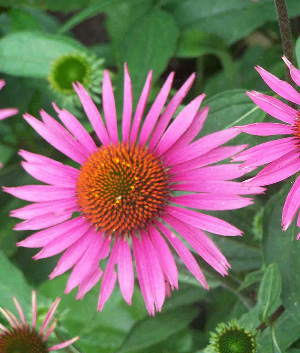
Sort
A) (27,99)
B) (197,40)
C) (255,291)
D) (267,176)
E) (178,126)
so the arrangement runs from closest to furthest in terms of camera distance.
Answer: (267,176), (178,126), (255,291), (197,40), (27,99)

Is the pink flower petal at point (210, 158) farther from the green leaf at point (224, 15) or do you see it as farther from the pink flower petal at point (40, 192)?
the green leaf at point (224, 15)

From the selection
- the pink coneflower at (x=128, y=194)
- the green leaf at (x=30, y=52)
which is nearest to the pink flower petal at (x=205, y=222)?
the pink coneflower at (x=128, y=194)

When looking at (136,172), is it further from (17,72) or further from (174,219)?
(17,72)

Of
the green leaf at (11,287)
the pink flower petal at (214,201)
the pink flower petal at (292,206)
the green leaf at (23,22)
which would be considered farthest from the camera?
the green leaf at (23,22)

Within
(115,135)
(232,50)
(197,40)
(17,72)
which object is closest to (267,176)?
(115,135)

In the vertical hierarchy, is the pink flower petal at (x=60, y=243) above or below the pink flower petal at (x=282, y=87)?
below

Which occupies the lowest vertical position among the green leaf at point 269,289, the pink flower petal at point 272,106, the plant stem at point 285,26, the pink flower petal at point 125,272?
the green leaf at point 269,289

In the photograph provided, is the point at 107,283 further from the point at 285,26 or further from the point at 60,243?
the point at 285,26

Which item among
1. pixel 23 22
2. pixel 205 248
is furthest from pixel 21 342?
pixel 23 22
